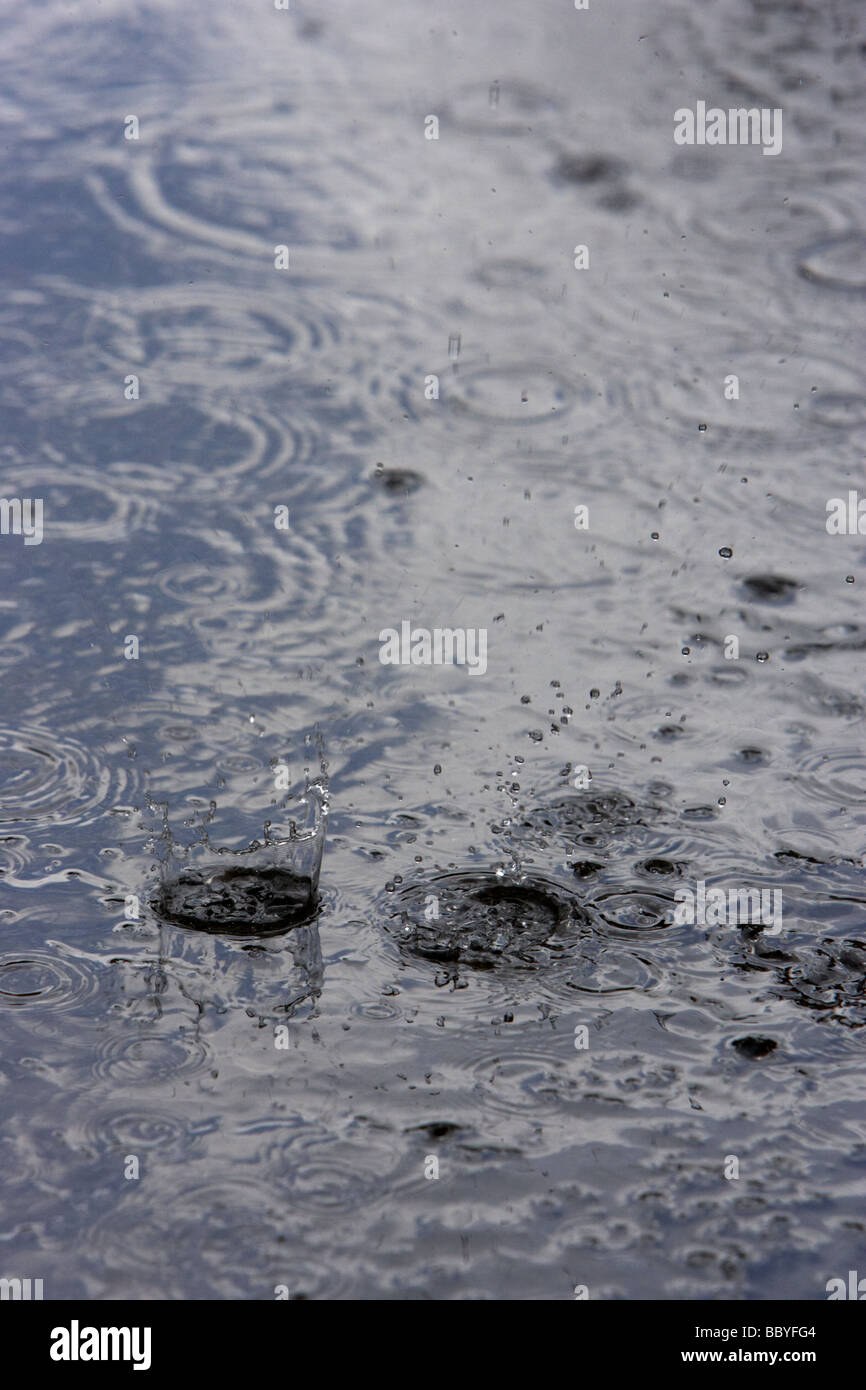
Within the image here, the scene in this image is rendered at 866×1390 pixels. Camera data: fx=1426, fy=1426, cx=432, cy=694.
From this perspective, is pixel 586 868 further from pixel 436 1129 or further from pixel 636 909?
pixel 436 1129

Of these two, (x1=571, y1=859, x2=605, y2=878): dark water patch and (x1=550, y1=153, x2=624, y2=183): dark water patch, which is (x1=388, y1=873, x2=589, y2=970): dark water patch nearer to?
(x1=571, y1=859, x2=605, y2=878): dark water patch

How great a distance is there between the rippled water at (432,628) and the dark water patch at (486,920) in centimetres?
1

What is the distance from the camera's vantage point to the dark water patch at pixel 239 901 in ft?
13.1

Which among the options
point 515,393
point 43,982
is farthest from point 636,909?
point 515,393

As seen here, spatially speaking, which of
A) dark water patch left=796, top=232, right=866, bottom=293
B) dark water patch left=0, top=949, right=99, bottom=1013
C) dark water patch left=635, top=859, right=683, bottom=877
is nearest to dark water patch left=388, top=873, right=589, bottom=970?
dark water patch left=635, top=859, right=683, bottom=877

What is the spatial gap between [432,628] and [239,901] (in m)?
1.39

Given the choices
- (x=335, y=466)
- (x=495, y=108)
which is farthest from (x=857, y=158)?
(x=335, y=466)

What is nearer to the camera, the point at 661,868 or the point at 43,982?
the point at 43,982

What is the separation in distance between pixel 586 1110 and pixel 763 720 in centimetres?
181

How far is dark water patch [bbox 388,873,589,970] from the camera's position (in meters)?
3.90

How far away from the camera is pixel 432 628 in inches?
199

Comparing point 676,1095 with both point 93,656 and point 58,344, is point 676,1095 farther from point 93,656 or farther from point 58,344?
point 58,344

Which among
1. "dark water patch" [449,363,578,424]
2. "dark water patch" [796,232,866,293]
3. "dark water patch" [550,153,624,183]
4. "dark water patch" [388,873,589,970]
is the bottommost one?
"dark water patch" [388,873,589,970]

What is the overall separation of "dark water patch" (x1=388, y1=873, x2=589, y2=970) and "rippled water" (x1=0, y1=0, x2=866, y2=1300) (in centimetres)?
1
